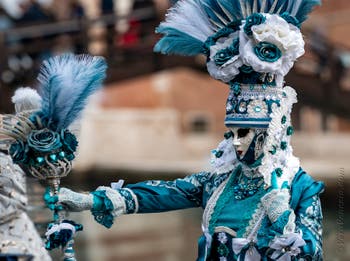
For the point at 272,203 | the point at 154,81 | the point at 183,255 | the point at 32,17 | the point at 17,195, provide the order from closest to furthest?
the point at 272,203
the point at 17,195
the point at 183,255
the point at 32,17
the point at 154,81

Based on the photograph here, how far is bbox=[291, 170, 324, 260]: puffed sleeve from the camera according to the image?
3119 mm

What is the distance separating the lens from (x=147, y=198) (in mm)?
3473

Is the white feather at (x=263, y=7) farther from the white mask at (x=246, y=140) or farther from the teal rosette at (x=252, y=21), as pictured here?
the white mask at (x=246, y=140)

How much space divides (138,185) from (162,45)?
0.54 m

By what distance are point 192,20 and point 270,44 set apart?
38 centimetres

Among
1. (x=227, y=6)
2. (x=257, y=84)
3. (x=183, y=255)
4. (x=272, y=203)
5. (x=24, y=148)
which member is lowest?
(x=183, y=255)

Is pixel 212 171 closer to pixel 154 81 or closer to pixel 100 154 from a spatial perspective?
pixel 100 154

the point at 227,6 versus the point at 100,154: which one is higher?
the point at 227,6

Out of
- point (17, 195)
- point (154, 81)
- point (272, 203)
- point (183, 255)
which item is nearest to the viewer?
point (272, 203)

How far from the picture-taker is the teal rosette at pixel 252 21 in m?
3.23

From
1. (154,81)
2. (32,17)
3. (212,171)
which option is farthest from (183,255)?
(154,81)

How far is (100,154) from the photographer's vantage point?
551 inches

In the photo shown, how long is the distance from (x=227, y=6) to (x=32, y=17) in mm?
7323

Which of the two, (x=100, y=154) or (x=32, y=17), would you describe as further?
(x=100, y=154)
